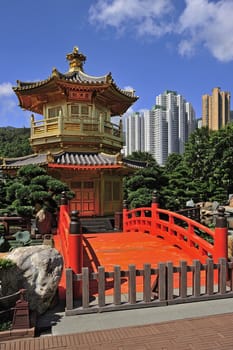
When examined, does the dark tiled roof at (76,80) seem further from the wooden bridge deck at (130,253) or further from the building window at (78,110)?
the wooden bridge deck at (130,253)

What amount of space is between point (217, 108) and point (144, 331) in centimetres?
5629

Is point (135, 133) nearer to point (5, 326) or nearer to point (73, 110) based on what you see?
point (73, 110)

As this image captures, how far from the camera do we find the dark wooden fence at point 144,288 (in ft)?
15.0

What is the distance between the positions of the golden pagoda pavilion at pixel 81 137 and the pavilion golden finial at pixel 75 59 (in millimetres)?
1373

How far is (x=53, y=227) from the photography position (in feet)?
41.7

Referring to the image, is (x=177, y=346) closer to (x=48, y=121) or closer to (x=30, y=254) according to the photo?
(x=30, y=254)

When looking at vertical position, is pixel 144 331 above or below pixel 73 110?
below

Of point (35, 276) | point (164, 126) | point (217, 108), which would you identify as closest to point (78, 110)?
point (35, 276)

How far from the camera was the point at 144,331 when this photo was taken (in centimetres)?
399

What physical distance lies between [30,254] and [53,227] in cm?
829

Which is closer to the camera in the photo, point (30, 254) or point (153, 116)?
point (30, 254)

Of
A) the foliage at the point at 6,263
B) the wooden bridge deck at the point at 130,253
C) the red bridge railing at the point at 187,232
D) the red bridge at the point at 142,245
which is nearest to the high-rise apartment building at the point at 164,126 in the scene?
the red bridge railing at the point at 187,232

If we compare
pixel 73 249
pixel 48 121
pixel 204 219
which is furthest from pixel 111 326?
pixel 204 219

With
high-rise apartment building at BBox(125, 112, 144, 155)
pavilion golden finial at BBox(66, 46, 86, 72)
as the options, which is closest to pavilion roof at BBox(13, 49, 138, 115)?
pavilion golden finial at BBox(66, 46, 86, 72)
